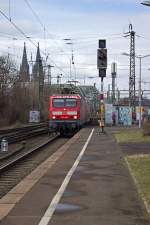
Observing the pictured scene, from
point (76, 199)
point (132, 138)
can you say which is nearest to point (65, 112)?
point (132, 138)

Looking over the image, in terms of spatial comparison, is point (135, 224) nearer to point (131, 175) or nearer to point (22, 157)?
point (131, 175)

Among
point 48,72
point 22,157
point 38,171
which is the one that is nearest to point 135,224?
point 38,171

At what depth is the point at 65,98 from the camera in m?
46.8

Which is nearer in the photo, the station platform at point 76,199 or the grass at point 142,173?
the station platform at point 76,199

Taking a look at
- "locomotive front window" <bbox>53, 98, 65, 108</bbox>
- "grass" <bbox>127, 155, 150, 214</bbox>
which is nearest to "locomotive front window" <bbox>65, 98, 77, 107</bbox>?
"locomotive front window" <bbox>53, 98, 65, 108</bbox>

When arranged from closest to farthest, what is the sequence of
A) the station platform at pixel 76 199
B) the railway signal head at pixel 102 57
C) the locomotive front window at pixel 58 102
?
the station platform at pixel 76 199, the railway signal head at pixel 102 57, the locomotive front window at pixel 58 102

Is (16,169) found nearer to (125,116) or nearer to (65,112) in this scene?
(65,112)

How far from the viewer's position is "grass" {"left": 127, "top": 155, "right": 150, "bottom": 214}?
12.0 m

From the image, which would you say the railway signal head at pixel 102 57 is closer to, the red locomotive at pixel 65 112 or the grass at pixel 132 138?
the grass at pixel 132 138

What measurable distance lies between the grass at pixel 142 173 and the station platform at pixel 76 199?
0.53 ft

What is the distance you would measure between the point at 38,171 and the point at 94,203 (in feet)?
21.9

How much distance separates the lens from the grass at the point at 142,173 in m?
12.0

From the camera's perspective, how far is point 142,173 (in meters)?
15.6

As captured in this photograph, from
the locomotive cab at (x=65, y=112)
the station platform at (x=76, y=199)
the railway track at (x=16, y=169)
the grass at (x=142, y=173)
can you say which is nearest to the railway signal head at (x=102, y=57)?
the railway track at (x=16, y=169)
